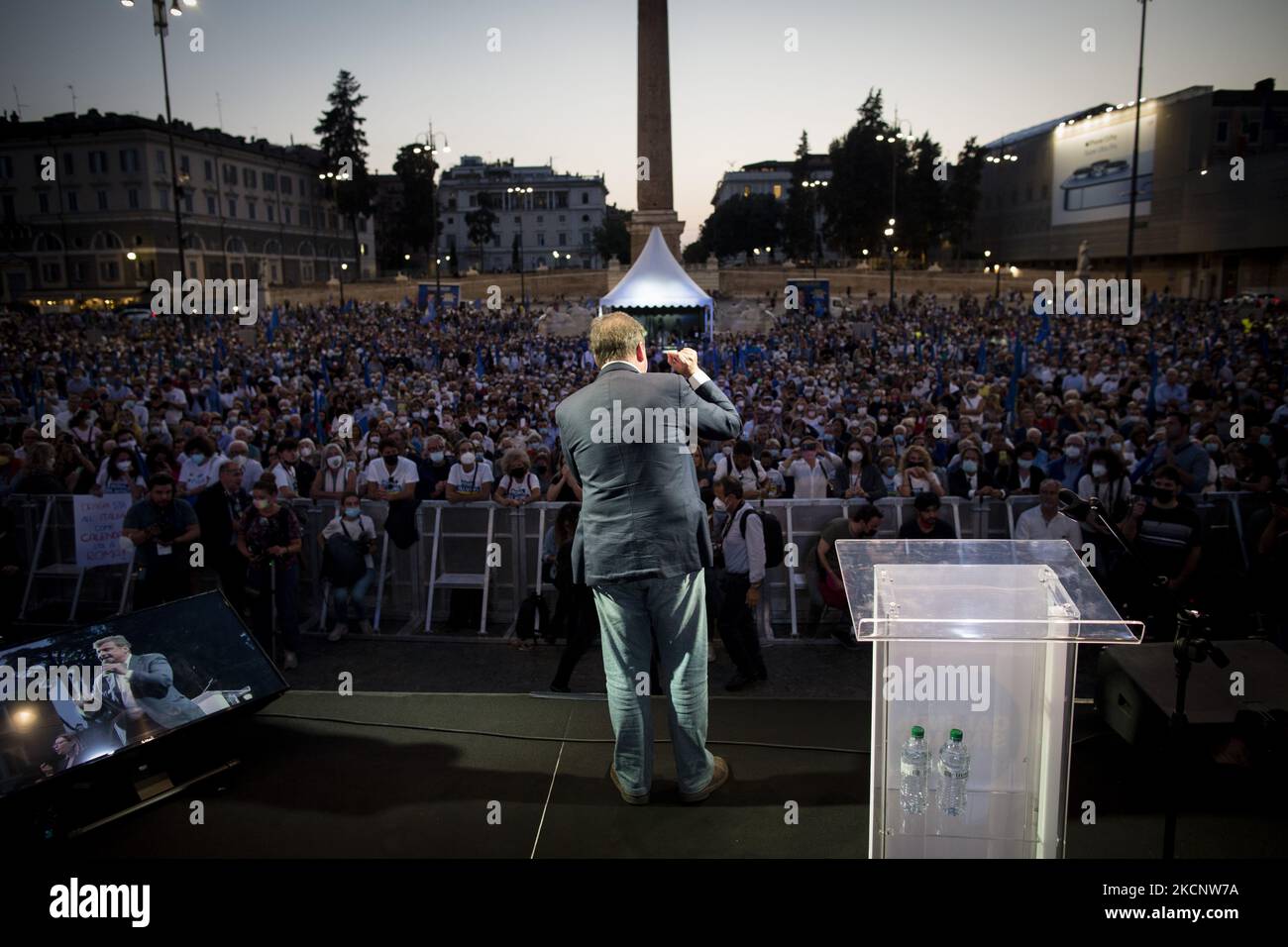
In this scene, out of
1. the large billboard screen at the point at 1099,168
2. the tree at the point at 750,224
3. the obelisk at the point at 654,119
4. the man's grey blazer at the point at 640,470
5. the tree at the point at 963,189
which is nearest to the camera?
the man's grey blazer at the point at 640,470

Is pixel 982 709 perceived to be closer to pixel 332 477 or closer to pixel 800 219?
pixel 332 477

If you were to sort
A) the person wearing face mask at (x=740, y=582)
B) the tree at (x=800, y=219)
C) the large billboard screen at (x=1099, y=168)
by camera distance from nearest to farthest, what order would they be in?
the person wearing face mask at (x=740, y=582) < the large billboard screen at (x=1099, y=168) < the tree at (x=800, y=219)

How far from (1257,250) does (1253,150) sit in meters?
5.34

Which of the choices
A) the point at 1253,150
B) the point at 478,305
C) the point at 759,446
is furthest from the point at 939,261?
Answer: the point at 759,446

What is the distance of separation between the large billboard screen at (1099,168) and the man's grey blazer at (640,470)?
55975 millimetres

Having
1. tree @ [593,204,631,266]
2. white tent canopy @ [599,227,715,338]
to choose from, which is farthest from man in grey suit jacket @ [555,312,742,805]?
tree @ [593,204,631,266]

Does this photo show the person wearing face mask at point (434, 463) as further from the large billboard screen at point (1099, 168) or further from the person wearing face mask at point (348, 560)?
the large billboard screen at point (1099, 168)

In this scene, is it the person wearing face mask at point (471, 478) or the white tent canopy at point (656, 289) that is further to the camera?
the white tent canopy at point (656, 289)

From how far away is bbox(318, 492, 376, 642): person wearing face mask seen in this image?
7250mm

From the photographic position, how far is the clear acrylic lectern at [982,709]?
2.81m

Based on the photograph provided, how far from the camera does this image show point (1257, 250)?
4562cm

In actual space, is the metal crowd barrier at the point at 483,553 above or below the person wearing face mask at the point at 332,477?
below

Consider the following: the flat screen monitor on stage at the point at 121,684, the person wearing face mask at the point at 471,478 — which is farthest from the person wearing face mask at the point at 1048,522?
the flat screen monitor on stage at the point at 121,684

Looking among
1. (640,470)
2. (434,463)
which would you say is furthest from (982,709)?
(434,463)
